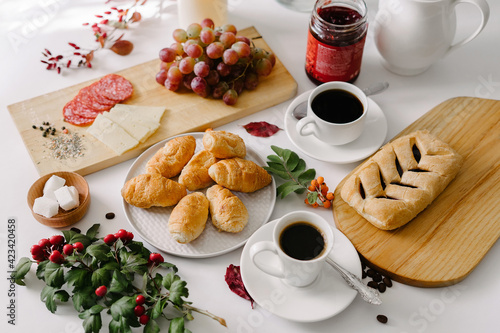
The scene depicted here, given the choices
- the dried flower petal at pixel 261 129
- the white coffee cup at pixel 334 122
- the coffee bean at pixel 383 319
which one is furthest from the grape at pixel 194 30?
the coffee bean at pixel 383 319

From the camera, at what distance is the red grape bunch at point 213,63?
176 centimetres

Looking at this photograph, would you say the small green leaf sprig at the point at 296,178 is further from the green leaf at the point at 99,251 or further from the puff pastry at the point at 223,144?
the green leaf at the point at 99,251

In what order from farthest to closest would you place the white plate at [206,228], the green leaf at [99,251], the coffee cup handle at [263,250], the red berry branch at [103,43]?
the red berry branch at [103,43] < the white plate at [206,228] < the green leaf at [99,251] < the coffee cup handle at [263,250]

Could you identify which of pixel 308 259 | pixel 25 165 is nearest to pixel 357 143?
A: pixel 308 259

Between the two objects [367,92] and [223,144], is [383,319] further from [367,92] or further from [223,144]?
[367,92]

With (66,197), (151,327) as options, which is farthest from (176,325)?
(66,197)

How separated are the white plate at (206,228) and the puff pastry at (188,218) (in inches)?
1.5

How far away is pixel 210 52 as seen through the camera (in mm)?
1758

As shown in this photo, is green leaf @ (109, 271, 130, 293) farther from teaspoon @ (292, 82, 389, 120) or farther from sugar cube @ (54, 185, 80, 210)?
teaspoon @ (292, 82, 389, 120)

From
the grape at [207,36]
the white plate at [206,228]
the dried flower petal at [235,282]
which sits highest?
the grape at [207,36]

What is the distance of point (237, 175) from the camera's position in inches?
59.9

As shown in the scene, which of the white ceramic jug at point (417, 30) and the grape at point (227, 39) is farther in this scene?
the grape at point (227, 39)

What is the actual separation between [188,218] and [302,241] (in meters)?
0.33

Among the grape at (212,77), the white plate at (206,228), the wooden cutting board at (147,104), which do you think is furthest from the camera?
the grape at (212,77)
